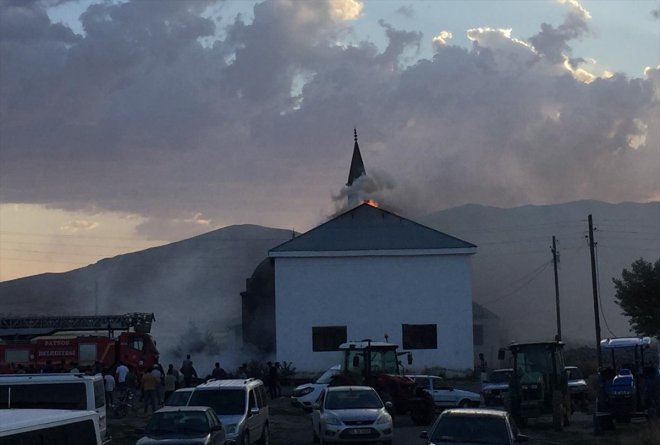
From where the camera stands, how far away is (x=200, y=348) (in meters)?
77.4

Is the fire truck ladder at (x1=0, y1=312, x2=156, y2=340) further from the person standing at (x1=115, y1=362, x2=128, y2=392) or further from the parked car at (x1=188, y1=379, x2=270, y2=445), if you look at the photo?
the parked car at (x1=188, y1=379, x2=270, y2=445)

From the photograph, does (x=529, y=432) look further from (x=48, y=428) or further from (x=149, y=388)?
(x=48, y=428)

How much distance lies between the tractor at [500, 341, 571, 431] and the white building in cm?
2714

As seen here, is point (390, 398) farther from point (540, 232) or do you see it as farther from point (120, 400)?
point (540, 232)

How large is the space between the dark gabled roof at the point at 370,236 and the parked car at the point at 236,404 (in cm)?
3375

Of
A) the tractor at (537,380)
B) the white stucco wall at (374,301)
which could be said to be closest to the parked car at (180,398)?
the tractor at (537,380)

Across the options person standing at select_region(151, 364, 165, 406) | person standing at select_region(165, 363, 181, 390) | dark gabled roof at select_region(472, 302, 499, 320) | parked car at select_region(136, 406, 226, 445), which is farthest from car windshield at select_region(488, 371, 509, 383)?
dark gabled roof at select_region(472, 302, 499, 320)

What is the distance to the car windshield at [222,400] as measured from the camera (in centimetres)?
2291

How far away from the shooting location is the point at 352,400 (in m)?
24.7

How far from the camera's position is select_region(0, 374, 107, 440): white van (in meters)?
19.2

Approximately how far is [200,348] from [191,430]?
58944mm

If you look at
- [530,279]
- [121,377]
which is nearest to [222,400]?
[121,377]

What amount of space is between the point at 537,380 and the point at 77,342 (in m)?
28.2

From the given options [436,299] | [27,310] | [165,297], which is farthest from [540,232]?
[436,299]
